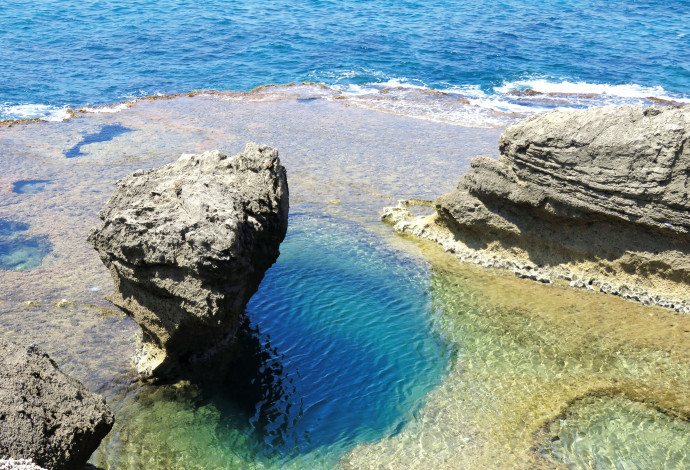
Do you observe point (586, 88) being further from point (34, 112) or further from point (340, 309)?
point (34, 112)

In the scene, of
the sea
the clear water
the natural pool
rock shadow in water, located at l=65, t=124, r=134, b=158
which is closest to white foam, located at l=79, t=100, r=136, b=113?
the sea

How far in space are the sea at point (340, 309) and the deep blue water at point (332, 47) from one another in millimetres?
330

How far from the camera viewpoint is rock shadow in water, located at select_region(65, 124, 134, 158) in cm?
1871

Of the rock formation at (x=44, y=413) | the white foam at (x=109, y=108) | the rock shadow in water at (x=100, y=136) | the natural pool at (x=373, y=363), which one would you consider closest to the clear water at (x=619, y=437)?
the natural pool at (x=373, y=363)

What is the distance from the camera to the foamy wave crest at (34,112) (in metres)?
22.4

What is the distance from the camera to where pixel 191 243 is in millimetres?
7852

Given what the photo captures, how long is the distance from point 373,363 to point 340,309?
164 centimetres

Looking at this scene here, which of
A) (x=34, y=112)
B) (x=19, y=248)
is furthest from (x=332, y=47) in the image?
(x=19, y=248)

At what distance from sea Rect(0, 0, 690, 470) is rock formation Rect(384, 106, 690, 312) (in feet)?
2.05

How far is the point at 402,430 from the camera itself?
820cm

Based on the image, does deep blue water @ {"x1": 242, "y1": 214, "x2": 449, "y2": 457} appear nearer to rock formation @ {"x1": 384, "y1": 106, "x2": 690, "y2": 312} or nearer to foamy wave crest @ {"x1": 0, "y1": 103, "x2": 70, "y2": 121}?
rock formation @ {"x1": 384, "y1": 106, "x2": 690, "y2": 312}

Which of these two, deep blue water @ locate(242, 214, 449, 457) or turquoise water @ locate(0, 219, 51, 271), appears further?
turquoise water @ locate(0, 219, 51, 271)

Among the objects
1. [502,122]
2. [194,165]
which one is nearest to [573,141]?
[194,165]

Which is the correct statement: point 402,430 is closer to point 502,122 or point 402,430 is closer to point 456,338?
point 456,338
